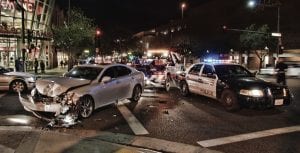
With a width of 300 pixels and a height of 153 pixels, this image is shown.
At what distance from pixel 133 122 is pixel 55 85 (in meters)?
2.40

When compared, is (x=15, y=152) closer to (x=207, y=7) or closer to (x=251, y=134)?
(x=251, y=134)

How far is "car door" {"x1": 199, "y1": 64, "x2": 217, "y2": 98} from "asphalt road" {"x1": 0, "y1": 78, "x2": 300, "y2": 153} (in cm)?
49

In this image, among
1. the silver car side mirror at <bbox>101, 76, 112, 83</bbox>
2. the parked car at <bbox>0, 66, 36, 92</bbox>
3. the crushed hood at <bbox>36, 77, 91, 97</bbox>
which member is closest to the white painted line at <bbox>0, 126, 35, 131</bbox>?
the crushed hood at <bbox>36, 77, 91, 97</bbox>

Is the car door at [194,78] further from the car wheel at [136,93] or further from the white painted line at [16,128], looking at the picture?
the white painted line at [16,128]

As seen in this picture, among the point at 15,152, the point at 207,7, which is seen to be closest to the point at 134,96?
the point at 15,152

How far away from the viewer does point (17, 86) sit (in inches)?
617

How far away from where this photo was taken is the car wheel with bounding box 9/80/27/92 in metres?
15.6

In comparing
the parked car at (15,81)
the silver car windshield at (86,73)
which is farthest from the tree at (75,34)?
the silver car windshield at (86,73)

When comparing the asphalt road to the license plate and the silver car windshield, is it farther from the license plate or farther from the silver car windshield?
the silver car windshield

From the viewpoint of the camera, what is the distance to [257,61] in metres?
58.9

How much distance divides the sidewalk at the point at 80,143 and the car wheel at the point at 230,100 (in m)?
4.32

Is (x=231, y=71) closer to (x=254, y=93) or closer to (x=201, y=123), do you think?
(x=254, y=93)

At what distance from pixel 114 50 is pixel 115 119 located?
305 ft

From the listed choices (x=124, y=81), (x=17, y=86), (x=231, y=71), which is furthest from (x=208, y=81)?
(x=17, y=86)
